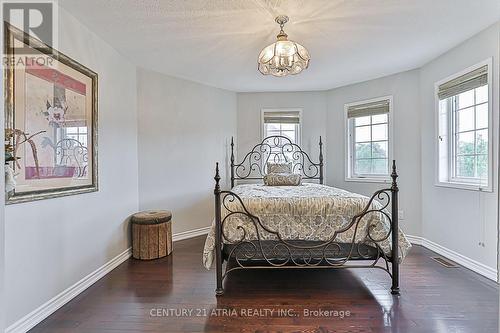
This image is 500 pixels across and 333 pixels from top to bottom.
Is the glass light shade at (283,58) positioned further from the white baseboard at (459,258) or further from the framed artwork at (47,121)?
the white baseboard at (459,258)

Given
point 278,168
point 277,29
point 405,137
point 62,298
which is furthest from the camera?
point 278,168

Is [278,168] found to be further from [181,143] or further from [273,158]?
[181,143]

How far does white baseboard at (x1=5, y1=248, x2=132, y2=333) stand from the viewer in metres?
1.99

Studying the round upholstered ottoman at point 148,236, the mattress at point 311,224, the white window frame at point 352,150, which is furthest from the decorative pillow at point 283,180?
the mattress at point 311,224

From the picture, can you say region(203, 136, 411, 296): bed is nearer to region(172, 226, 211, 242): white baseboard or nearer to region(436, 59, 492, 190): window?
region(436, 59, 492, 190): window

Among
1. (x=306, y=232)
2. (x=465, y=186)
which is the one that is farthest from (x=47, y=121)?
(x=465, y=186)

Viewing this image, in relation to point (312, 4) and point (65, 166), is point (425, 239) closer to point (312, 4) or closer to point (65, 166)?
point (312, 4)

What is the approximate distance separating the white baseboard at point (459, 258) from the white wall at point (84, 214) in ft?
12.9

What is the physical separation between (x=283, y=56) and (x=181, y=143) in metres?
2.37

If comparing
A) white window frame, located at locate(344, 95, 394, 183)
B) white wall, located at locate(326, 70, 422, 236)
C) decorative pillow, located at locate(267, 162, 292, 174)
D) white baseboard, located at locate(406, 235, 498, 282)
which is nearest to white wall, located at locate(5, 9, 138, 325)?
decorative pillow, located at locate(267, 162, 292, 174)

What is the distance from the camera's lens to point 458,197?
3.30 m

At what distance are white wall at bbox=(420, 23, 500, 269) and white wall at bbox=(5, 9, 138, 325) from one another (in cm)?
394

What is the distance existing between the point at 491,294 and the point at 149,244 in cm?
348

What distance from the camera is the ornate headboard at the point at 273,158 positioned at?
5.11 m
